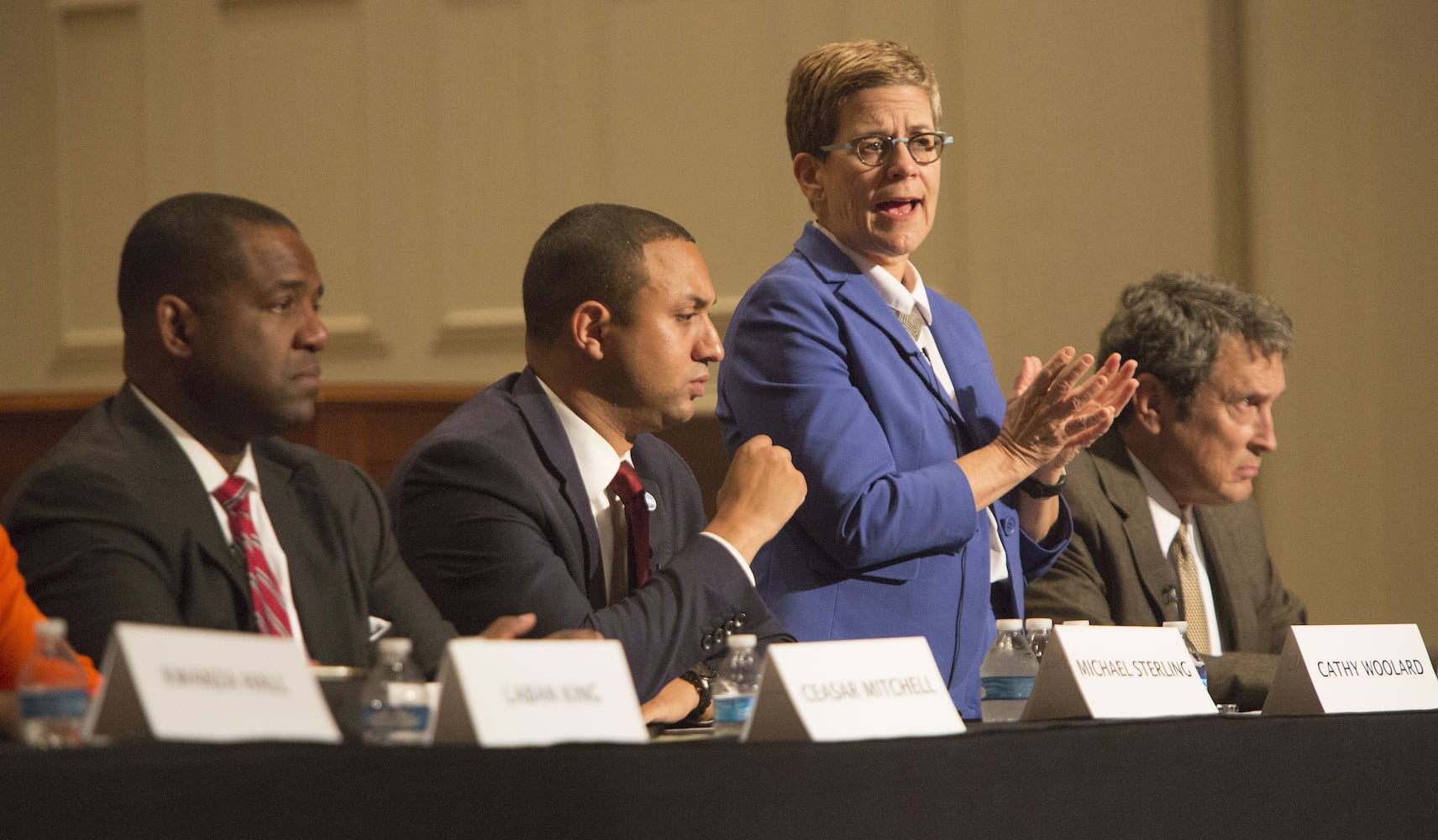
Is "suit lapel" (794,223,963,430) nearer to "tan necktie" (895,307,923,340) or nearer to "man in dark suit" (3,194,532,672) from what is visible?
"tan necktie" (895,307,923,340)

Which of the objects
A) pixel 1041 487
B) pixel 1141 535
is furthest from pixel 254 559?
pixel 1141 535

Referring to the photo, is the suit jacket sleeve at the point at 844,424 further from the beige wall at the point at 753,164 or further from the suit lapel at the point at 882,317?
the beige wall at the point at 753,164

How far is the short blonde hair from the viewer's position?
2.36 m

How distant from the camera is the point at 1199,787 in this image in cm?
160

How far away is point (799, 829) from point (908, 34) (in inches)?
150

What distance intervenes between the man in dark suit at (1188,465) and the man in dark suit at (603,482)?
88 cm

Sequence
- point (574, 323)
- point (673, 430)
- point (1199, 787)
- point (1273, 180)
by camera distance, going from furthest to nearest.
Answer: point (1273, 180), point (673, 430), point (574, 323), point (1199, 787)

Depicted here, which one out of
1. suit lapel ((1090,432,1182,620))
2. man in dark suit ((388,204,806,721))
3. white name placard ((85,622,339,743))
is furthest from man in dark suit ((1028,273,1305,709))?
white name placard ((85,622,339,743))

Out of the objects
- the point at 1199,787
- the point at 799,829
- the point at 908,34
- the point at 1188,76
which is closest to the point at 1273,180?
the point at 1188,76

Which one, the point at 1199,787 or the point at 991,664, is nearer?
the point at 1199,787

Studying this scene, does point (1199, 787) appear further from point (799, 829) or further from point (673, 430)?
point (673, 430)

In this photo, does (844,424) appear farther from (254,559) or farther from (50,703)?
(50,703)

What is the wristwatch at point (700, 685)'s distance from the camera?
6.66 ft

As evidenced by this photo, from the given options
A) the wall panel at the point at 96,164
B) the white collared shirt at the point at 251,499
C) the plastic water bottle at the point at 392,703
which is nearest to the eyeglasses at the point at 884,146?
the white collared shirt at the point at 251,499
